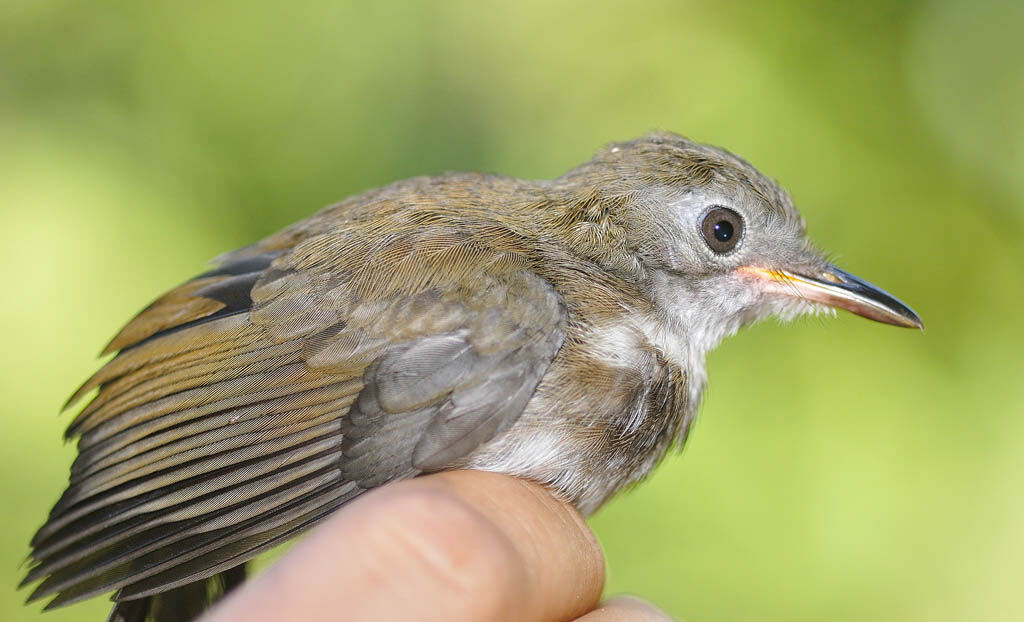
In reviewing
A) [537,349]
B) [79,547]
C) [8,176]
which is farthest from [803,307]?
[8,176]

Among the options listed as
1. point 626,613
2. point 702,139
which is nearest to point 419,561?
point 626,613

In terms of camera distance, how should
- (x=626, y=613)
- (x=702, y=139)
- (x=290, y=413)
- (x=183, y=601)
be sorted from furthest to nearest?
(x=702, y=139) → (x=183, y=601) → (x=626, y=613) → (x=290, y=413)

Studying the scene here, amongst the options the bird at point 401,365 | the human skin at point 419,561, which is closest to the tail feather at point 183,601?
the bird at point 401,365

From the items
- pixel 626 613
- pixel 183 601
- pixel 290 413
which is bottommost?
pixel 183 601

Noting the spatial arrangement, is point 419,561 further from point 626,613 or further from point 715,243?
point 715,243

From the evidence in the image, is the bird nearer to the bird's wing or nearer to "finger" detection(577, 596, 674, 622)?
the bird's wing

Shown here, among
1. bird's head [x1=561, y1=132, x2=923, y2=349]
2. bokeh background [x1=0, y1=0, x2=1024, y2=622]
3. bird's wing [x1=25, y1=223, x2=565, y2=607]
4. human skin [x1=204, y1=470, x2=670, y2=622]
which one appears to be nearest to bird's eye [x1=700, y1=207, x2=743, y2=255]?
bird's head [x1=561, y1=132, x2=923, y2=349]

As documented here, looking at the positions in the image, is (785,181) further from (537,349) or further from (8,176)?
(8,176)
